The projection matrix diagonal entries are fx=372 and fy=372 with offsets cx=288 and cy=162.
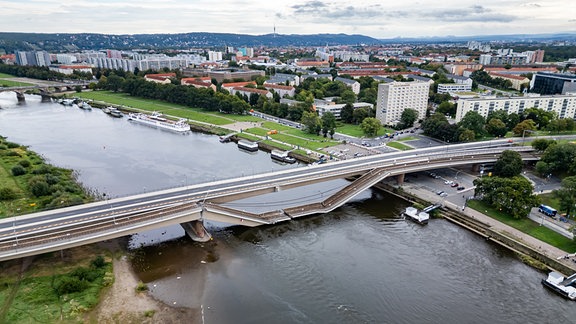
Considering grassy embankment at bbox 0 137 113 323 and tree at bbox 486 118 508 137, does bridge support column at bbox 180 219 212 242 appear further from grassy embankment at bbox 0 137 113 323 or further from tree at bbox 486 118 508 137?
tree at bbox 486 118 508 137

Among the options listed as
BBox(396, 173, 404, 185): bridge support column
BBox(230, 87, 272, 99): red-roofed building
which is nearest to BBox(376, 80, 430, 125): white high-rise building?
BBox(396, 173, 404, 185): bridge support column

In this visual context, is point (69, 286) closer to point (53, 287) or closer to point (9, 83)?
point (53, 287)

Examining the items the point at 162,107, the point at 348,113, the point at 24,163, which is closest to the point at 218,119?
the point at 162,107

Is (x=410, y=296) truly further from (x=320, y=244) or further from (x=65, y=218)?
(x=65, y=218)

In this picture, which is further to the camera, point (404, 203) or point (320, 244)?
point (404, 203)

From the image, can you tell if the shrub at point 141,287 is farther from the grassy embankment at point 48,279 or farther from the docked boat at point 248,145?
the docked boat at point 248,145

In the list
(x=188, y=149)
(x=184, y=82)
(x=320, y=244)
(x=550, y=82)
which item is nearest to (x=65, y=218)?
(x=320, y=244)
